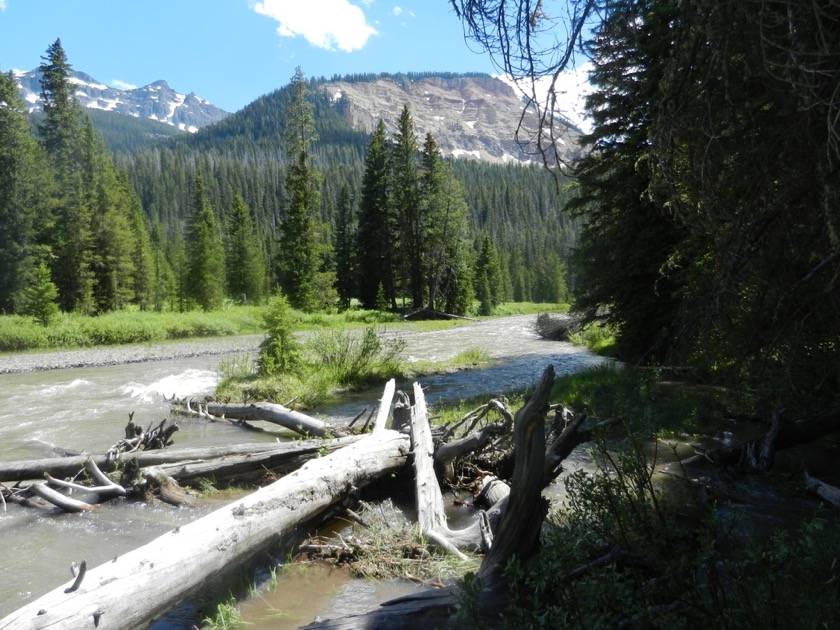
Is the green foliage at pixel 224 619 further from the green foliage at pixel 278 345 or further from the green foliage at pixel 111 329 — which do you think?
the green foliage at pixel 111 329

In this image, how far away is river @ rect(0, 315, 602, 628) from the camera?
5754mm

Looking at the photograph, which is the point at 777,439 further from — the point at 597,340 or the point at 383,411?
the point at 597,340

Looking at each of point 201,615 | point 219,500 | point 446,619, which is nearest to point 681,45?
point 446,619

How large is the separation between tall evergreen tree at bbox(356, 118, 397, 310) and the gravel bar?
911 inches

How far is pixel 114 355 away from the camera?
26.6 m

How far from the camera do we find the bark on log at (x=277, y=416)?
9.97 metres

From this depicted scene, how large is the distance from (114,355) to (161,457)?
21036 millimetres

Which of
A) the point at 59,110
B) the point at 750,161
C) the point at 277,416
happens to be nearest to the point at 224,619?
the point at 750,161

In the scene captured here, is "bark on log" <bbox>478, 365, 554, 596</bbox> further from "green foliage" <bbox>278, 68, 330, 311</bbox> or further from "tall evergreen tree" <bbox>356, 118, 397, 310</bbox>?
"tall evergreen tree" <bbox>356, 118, 397, 310</bbox>

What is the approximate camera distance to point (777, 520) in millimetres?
5312

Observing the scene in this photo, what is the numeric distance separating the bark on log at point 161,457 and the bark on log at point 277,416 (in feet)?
4.92

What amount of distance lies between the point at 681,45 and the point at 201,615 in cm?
511

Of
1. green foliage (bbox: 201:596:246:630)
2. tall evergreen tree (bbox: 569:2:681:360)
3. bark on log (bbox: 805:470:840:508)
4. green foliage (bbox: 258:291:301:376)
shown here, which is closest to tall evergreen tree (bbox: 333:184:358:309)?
green foliage (bbox: 258:291:301:376)

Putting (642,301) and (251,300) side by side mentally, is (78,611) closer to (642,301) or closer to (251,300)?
(642,301)
